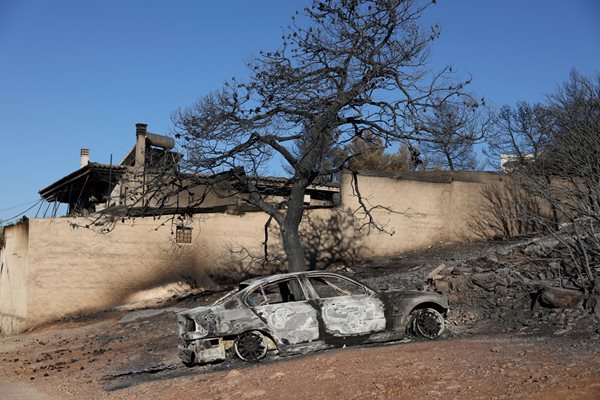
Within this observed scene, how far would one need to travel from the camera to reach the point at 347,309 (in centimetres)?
1026

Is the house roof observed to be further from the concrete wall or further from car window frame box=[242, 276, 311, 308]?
car window frame box=[242, 276, 311, 308]

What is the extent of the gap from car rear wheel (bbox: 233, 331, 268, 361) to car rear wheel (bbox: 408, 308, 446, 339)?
8.01ft

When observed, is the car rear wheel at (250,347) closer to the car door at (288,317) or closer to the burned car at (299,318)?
the burned car at (299,318)

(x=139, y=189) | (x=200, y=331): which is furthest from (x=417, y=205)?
(x=200, y=331)

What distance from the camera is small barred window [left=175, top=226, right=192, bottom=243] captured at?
21.7 metres

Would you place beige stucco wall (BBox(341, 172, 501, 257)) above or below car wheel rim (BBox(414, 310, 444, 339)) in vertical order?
above

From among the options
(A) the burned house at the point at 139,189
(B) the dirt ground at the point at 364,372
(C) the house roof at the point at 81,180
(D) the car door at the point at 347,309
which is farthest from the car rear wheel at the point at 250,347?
(C) the house roof at the point at 81,180

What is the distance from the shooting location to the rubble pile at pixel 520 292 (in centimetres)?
1041

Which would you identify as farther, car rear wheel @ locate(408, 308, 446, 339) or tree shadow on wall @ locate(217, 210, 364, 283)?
tree shadow on wall @ locate(217, 210, 364, 283)

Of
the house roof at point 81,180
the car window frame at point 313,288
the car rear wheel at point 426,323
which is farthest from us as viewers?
the house roof at point 81,180

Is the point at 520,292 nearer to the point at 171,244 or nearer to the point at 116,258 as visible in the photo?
the point at 171,244

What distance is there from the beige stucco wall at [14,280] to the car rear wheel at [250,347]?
41.4 feet

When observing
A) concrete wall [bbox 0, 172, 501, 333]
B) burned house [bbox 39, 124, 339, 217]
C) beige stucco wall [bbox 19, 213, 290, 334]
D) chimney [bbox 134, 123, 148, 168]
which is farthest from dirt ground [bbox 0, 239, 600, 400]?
chimney [bbox 134, 123, 148, 168]

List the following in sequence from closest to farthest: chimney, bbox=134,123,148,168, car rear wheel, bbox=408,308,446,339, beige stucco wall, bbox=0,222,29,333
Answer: car rear wheel, bbox=408,308,446,339, beige stucco wall, bbox=0,222,29,333, chimney, bbox=134,123,148,168
